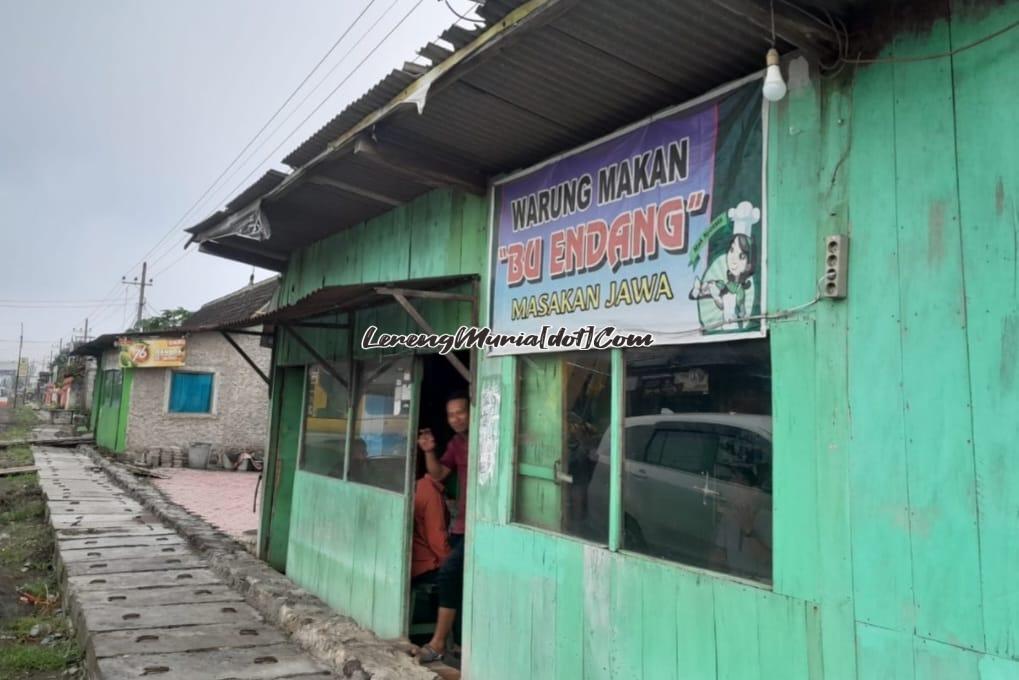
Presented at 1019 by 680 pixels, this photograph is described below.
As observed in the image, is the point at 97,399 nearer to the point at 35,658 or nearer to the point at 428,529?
the point at 35,658

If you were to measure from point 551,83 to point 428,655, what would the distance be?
3.89m

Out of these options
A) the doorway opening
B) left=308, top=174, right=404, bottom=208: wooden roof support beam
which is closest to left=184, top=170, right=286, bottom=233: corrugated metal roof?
left=308, top=174, right=404, bottom=208: wooden roof support beam

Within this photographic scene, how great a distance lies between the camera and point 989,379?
221 cm

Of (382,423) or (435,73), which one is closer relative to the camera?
(435,73)

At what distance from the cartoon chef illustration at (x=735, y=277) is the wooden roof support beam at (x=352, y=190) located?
10.3ft

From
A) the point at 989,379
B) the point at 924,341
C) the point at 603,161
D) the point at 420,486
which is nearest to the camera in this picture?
the point at 989,379

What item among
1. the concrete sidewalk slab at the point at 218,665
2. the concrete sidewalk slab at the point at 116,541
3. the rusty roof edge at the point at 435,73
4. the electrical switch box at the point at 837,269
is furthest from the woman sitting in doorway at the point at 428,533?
the concrete sidewalk slab at the point at 116,541

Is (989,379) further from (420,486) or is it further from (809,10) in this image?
(420,486)

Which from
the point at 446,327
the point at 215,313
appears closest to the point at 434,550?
the point at 446,327

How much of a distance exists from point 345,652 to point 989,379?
4.07 m

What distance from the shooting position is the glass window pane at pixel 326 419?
6.62 meters

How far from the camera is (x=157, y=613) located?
18.8ft

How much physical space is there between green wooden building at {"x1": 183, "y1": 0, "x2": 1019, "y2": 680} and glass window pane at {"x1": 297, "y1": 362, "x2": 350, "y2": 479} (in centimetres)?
240

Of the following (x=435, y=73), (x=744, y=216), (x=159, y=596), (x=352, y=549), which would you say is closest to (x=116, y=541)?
(x=159, y=596)
